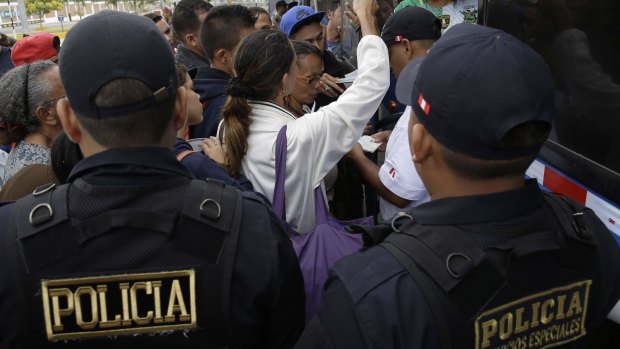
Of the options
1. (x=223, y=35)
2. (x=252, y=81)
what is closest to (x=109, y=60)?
(x=252, y=81)

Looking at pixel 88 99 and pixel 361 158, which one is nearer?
pixel 88 99

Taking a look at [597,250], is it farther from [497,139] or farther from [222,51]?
[222,51]

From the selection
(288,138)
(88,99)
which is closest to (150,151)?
(88,99)

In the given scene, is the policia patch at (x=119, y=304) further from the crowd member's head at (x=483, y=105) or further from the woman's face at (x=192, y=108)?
the woman's face at (x=192, y=108)

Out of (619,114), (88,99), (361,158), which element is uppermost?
(88,99)

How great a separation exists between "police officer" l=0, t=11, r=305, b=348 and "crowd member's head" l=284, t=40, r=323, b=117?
A: 4.91ft

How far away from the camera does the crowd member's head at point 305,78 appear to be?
265cm

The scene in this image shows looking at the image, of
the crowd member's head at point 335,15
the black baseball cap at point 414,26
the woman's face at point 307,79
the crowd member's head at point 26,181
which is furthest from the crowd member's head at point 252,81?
the crowd member's head at point 335,15

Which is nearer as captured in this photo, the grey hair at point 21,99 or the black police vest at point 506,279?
the black police vest at point 506,279

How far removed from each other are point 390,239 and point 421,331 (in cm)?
20

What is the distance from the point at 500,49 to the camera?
99 cm

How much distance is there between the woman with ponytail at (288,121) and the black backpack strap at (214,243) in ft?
2.74

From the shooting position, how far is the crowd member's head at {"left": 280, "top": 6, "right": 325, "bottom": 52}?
395cm

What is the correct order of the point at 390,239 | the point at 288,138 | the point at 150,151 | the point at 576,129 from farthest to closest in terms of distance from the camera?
the point at 288,138, the point at 576,129, the point at 150,151, the point at 390,239
